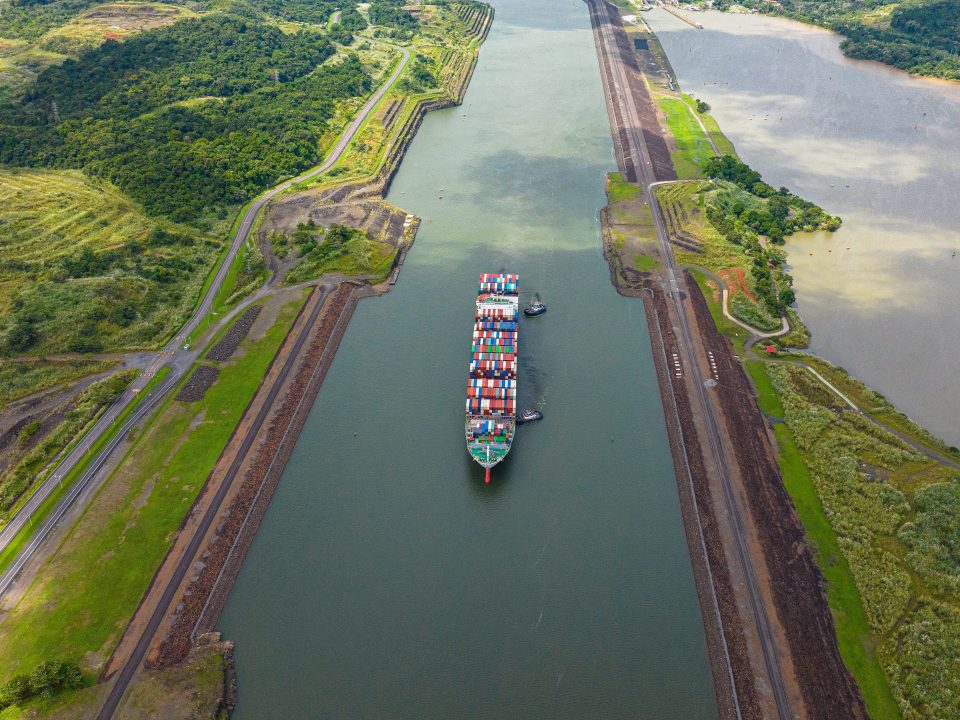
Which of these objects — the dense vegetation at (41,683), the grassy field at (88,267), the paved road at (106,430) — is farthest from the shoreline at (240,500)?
the grassy field at (88,267)

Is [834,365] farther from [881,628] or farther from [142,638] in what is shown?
[142,638]

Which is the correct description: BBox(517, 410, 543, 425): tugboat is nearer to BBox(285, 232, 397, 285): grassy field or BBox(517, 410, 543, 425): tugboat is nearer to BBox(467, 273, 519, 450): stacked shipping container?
BBox(467, 273, 519, 450): stacked shipping container

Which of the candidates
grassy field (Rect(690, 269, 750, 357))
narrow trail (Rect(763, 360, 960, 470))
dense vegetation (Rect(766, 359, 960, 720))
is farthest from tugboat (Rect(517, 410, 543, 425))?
narrow trail (Rect(763, 360, 960, 470))

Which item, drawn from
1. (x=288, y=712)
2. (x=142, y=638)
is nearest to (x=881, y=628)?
(x=288, y=712)

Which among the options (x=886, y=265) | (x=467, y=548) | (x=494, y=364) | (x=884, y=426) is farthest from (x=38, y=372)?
(x=886, y=265)

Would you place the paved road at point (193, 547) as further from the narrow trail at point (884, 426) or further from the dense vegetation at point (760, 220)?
the dense vegetation at point (760, 220)

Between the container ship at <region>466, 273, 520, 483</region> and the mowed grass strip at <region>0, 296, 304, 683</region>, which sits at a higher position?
the container ship at <region>466, 273, 520, 483</region>

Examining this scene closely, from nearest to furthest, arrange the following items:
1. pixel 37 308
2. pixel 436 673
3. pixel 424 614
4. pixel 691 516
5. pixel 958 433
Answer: pixel 436 673 → pixel 424 614 → pixel 691 516 → pixel 958 433 → pixel 37 308

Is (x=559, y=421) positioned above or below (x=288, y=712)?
above
